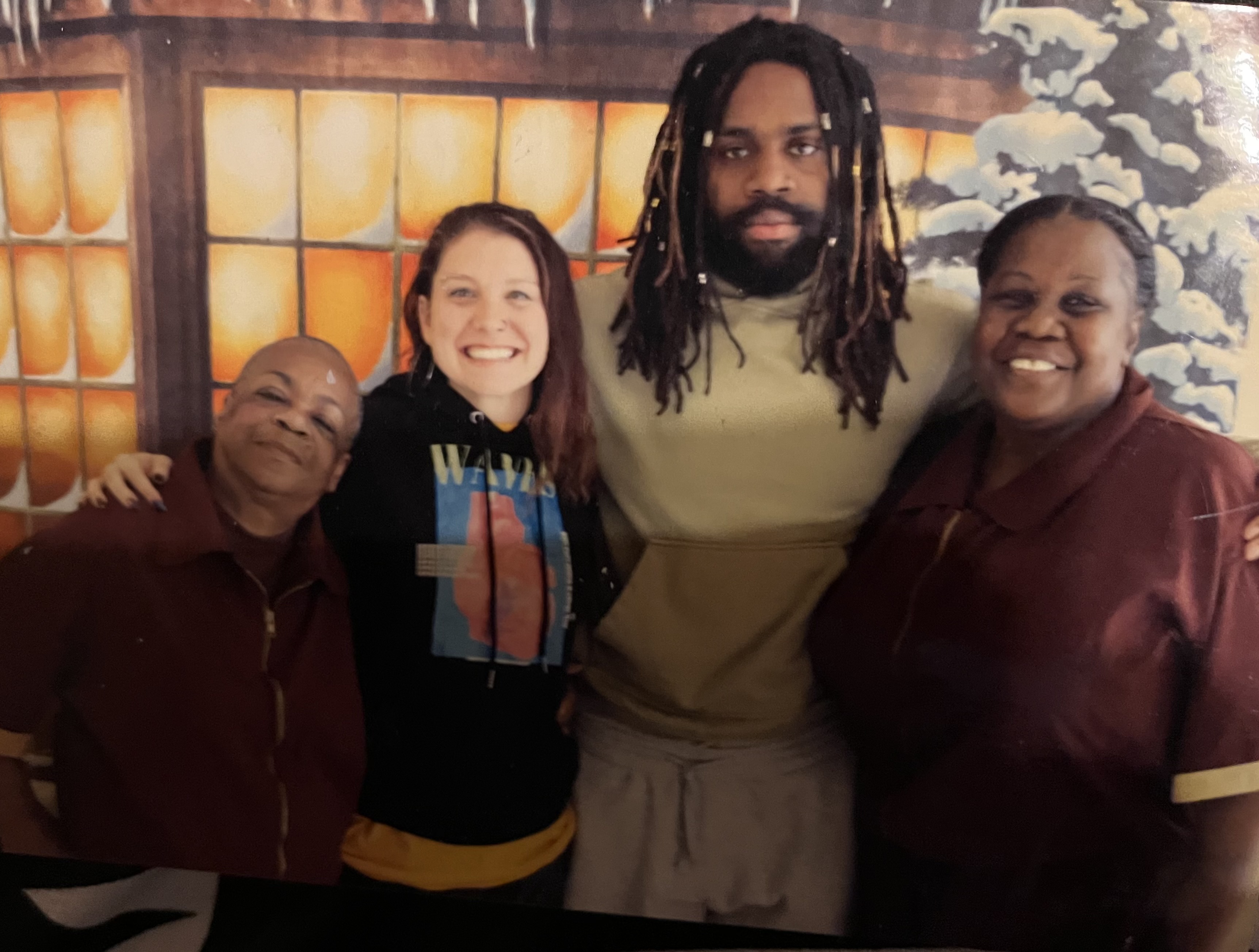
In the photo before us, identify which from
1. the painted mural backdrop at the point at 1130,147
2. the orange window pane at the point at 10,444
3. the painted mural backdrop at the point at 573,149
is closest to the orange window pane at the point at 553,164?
the painted mural backdrop at the point at 573,149

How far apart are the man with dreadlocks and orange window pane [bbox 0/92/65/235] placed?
0.45m

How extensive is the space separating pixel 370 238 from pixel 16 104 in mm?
319

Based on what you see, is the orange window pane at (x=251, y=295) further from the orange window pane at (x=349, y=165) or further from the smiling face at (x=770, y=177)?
the smiling face at (x=770, y=177)

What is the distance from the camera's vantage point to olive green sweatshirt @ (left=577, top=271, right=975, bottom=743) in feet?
2.01

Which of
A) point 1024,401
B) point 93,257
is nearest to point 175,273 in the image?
point 93,257

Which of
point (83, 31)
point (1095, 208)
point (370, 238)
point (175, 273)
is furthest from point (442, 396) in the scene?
point (1095, 208)

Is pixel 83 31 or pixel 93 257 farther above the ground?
pixel 83 31

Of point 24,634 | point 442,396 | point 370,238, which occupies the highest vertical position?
point 370,238

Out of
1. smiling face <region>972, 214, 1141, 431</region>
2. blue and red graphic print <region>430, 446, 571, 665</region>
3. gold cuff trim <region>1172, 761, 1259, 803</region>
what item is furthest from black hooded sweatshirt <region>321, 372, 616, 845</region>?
gold cuff trim <region>1172, 761, 1259, 803</region>

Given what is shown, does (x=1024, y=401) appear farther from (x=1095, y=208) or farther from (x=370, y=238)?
(x=370, y=238)

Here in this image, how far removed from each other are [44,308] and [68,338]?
0.03m

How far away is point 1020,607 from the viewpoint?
60cm

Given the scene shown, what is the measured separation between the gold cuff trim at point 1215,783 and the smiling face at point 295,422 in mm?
701

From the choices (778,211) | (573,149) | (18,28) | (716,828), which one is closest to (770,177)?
(778,211)
